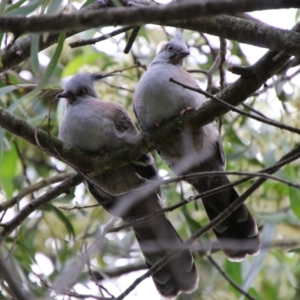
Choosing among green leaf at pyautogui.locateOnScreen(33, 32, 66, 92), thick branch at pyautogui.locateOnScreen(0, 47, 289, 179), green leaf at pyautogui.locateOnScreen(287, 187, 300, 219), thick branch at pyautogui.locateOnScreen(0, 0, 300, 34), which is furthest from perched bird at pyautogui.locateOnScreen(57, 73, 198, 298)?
thick branch at pyautogui.locateOnScreen(0, 0, 300, 34)

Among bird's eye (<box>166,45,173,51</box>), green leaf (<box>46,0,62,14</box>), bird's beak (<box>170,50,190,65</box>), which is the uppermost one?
bird's eye (<box>166,45,173,51</box>)

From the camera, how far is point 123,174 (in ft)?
12.9

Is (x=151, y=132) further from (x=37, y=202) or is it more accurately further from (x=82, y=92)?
(x=82, y=92)

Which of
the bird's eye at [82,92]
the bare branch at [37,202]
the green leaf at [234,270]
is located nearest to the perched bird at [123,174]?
the bird's eye at [82,92]

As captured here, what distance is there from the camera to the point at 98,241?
104 inches

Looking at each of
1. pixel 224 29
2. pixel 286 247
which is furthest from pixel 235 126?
pixel 224 29

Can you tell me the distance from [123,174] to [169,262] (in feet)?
2.00

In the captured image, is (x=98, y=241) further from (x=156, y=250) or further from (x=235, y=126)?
(x=235, y=126)

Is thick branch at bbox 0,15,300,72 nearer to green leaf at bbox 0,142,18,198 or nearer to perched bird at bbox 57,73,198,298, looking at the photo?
perched bird at bbox 57,73,198,298

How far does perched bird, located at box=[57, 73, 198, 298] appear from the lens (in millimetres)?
3750

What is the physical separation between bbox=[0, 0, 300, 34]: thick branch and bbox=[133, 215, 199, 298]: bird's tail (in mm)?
2197

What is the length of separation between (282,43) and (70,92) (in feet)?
6.00

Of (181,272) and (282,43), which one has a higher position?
(282,43)

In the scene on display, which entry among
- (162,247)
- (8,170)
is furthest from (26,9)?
(162,247)
